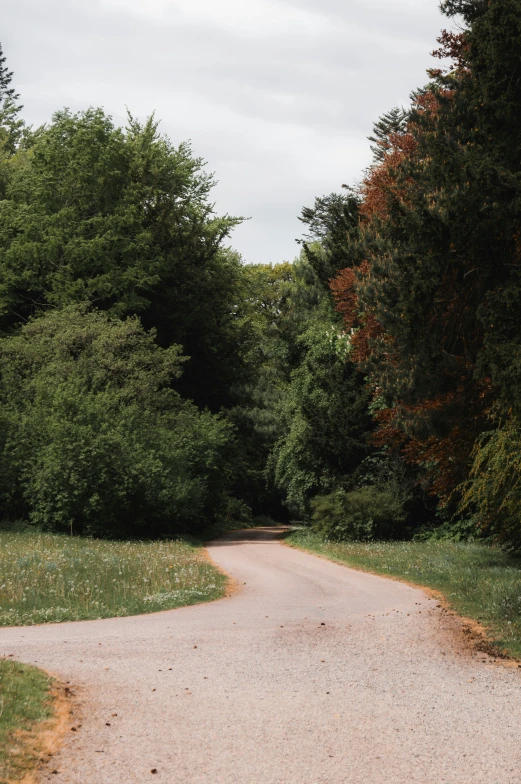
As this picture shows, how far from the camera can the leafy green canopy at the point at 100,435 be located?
1216 inches

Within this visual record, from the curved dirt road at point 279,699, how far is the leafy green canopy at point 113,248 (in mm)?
31784

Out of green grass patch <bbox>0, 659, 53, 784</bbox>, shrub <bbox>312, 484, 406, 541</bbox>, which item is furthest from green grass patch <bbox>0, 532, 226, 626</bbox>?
shrub <bbox>312, 484, 406, 541</bbox>

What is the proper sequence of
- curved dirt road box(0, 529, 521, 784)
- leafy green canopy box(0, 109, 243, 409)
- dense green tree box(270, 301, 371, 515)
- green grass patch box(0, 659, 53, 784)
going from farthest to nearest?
leafy green canopy box(0, 109, 243, 409) → dense green tree box(270, 301, 371, 515) → curved dirt road box(0, 529, 521, 784) → green grass patch box(0, 659, 53, 784)

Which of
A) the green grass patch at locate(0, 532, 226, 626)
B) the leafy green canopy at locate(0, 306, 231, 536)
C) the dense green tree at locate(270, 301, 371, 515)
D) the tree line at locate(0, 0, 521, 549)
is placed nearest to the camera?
the green grass patch at locate(0, 532, 226, 626)

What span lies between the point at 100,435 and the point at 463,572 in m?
16.3

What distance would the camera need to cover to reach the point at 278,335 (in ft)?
149

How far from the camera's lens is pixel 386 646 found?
11.1 metres

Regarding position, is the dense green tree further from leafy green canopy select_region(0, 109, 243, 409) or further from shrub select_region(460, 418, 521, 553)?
shrub select_region(460, 418, 521, 553)

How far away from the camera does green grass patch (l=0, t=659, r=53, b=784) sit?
6051mm

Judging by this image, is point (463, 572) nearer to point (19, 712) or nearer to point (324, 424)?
point (19, 712)

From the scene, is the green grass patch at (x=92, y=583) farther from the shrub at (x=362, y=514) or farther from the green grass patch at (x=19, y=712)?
the shrub at (x=362, y=514)

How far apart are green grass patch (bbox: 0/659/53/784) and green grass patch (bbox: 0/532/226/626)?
15.6 feet

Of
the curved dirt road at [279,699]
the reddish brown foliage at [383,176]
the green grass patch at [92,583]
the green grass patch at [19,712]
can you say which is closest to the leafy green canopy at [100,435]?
the green grass patch at [92,583]

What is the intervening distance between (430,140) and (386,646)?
10720 mm
